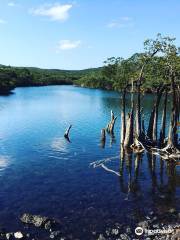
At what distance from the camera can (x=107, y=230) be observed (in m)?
29.7

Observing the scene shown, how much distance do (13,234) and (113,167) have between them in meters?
22.3

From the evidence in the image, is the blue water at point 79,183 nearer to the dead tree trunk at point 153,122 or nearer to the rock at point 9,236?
the rock at point 9,236

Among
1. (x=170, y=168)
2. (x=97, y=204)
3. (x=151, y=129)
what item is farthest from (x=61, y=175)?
(x=151, y=129)

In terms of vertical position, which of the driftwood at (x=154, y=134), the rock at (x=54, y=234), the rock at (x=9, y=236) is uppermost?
the driftwood at (x=154, y=134)

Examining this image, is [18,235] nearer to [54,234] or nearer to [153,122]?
[54,234]

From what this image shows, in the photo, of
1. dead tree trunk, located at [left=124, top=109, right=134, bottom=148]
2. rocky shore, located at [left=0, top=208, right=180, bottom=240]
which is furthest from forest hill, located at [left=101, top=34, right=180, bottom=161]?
rocky shore, located at [left=0, top=208, right=180, bottom=240]

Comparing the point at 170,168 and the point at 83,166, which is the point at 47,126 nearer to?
the point at 83,166

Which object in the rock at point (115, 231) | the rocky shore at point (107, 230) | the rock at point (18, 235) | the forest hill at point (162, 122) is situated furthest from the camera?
the forest hill at point (162, 122)

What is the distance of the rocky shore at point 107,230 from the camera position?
28.2 m

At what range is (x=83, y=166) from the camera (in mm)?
49156

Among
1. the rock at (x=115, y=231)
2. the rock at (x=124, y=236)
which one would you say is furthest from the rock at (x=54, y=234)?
the rock at (x=124, y=236)

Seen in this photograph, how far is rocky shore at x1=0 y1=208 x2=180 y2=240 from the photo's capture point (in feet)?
92.5

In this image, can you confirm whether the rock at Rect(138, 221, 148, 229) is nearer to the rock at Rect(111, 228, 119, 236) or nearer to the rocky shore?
the rocky shore

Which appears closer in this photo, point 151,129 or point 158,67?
point 158,67
